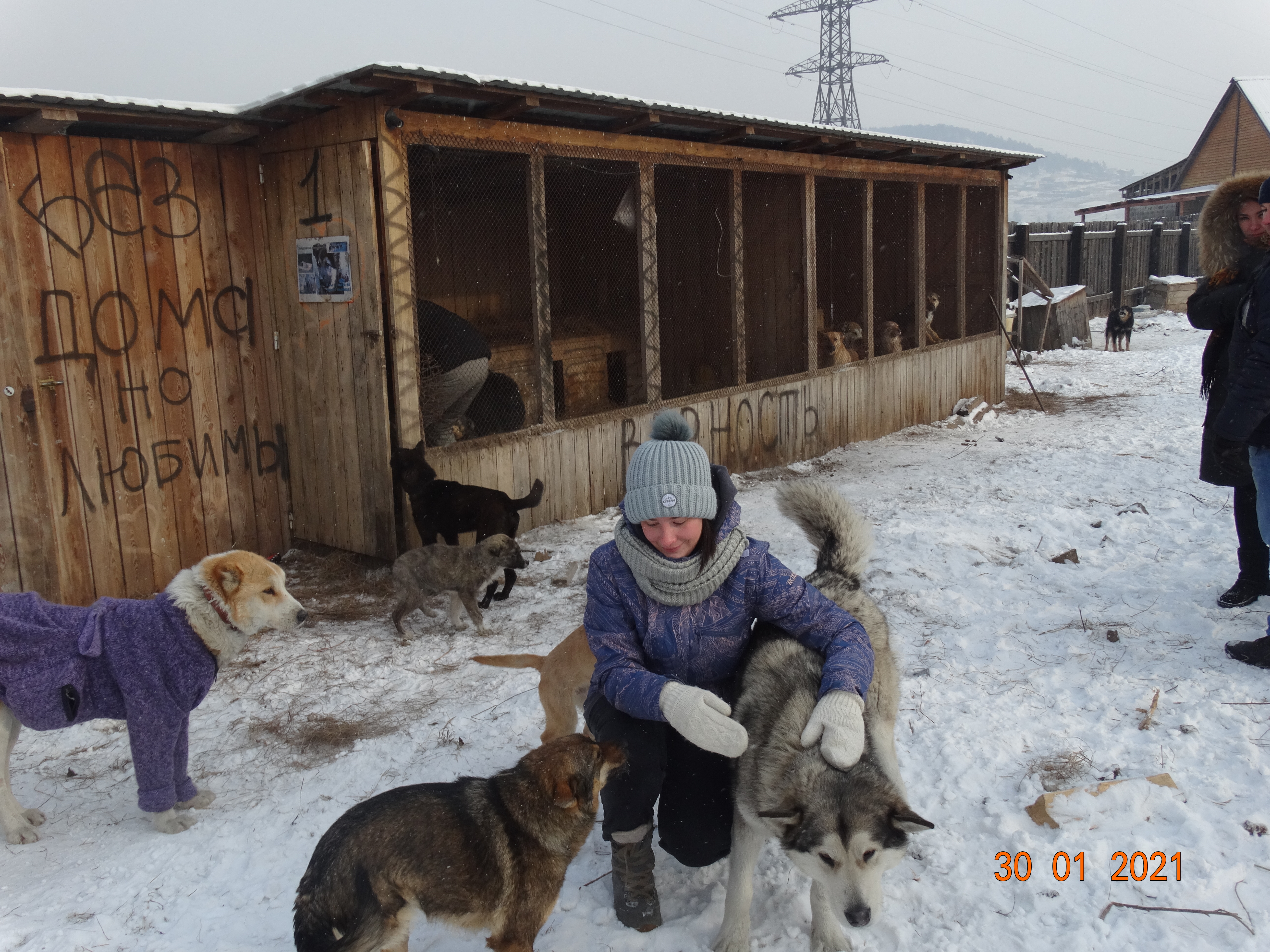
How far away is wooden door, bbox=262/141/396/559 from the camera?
560cm

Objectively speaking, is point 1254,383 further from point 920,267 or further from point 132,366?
point 920,267

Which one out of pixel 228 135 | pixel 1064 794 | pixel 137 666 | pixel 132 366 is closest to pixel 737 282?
pixel 228 135

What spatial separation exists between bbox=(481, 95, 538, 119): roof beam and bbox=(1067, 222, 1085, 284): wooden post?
19.5m

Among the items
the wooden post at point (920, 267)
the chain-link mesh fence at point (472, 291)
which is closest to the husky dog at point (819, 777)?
the chain-link mesh fence at point (472, 291)

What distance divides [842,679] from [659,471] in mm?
759

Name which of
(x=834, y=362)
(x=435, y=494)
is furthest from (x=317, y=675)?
(x=834, y=362)

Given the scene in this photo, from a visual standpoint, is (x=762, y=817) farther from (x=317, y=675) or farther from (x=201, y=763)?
(x=317, y=675)

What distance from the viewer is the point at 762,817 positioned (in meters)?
2.19

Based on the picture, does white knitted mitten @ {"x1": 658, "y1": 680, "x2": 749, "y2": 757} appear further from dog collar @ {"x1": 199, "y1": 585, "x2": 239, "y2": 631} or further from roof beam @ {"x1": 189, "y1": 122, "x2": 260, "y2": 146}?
roof beam @ {"x1": 189, "y1": 122, "x2": 260, "y2": 146}

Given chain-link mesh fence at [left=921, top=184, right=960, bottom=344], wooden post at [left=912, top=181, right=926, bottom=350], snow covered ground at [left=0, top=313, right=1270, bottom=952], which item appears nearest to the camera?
snow covered ground at [left=0, top=313, right=1270, bottom=952]

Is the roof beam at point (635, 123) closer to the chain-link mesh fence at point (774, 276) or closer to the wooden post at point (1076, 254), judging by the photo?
the chain-link mesh fence at point (774, 276)

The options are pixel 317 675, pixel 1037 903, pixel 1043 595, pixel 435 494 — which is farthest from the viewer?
pixel 435 494

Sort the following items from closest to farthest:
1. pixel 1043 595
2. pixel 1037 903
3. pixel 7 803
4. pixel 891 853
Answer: pixel 891 853
pixel 1037 903
pixel 7 803
pixel 1043 595

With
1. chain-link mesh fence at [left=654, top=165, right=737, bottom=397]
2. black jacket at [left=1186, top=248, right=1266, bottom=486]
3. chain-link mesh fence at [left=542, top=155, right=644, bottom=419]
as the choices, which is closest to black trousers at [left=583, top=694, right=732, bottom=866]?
black jacket at [left=1186, top=248, right=1266, bottom=486]
